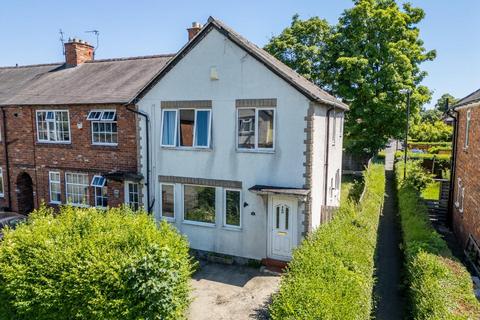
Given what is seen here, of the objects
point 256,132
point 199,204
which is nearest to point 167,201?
point 199,204

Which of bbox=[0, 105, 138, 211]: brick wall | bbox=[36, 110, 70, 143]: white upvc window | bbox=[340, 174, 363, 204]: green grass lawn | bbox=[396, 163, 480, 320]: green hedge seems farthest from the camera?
bbox=[340, 174, 363, 204]: green grass lawn

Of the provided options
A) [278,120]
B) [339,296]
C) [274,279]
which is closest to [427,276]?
[339,296]

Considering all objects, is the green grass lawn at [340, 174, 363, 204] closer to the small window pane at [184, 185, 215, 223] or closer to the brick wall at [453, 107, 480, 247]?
the brick wall at [453, 107, 480, 247]

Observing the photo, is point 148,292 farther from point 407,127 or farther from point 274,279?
point 407,127

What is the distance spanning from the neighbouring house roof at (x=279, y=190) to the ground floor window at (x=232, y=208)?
98 centimetres

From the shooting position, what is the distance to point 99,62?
20.4 m

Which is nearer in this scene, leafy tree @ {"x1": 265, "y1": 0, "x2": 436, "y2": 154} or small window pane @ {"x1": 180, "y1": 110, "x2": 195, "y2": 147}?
small window pane @ {"x1": 180, "y1": 110, "x2": 195, "y2": 147}

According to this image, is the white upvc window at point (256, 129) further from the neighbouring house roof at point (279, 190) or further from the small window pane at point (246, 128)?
the neighbouring house roof at point (279, 190)

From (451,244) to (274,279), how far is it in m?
9.38

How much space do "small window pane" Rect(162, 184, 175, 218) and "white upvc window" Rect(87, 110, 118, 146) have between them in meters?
3.34

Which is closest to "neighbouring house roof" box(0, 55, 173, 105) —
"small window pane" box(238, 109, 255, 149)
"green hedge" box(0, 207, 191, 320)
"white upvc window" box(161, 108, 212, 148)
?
"white upvc window" box(161, 108, 212, 148)

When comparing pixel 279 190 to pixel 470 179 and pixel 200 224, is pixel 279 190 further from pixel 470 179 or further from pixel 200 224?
pixel 470 179

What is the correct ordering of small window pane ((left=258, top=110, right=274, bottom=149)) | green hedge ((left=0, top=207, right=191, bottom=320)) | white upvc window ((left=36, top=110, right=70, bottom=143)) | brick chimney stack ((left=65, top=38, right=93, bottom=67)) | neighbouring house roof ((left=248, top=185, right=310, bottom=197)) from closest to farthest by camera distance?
green hedge ((left=0, top=207, right=191, bottom=320)) → neighbouring house roof ((left=248, top=185, right=310, bottom=197)) → small window pane ((left=258, top=110, right=274, bottom=149)) → white upvc window ((left=36, top=110, right=70, bottom=143)) → brick chimney stack ((left=65, top=38, right=93, bottom=67))

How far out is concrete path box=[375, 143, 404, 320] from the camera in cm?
1024
